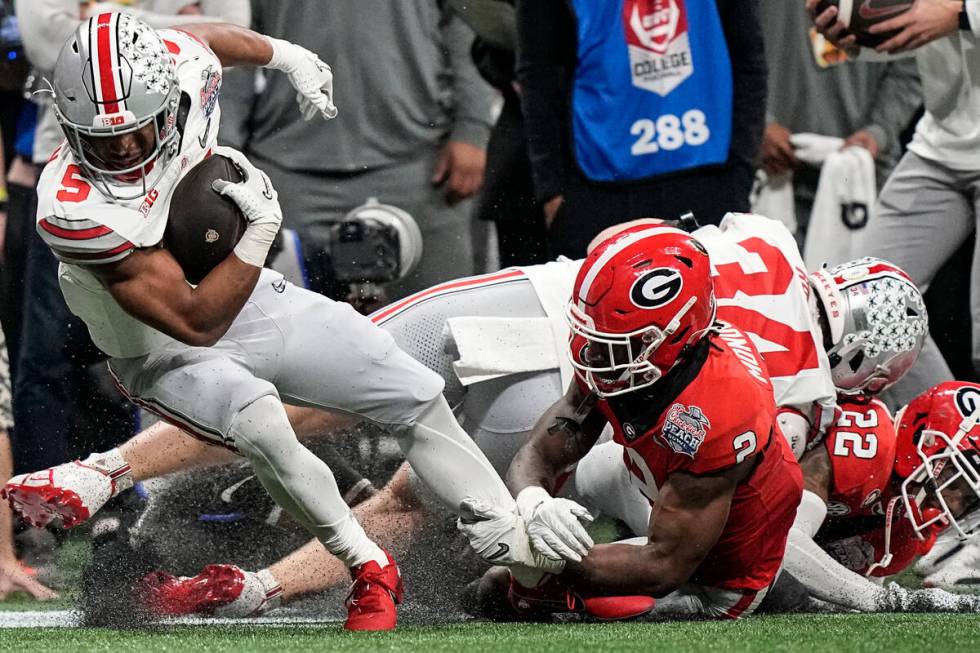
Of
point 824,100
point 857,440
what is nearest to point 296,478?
point 857,440

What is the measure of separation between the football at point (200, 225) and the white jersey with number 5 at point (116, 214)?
0.09 feet

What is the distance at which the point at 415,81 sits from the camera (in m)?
5.03

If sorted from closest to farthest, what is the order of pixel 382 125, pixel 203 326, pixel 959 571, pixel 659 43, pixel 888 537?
1. pixel 203 326
2. pixel 888 537
3. pixel 959 571
4. pixel 659 43
5. pixel 382 125

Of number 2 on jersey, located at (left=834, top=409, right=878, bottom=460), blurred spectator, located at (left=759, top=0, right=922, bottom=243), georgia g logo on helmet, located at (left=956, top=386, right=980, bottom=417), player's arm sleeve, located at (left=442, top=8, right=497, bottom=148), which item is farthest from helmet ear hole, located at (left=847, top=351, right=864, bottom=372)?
player's arm sleeve, located at (left=442, top=8, right=497, bottom=148)

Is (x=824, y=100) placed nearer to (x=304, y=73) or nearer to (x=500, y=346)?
(x=500, y=346)

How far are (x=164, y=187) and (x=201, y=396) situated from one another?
476 millimetres

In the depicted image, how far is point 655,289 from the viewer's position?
9.65 feet

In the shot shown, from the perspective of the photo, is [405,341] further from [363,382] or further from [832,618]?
[832,618]

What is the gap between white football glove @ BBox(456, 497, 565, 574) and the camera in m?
→ 3.11

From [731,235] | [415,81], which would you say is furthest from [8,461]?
[731,235]

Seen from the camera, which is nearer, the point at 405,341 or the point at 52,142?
the point at 405,341

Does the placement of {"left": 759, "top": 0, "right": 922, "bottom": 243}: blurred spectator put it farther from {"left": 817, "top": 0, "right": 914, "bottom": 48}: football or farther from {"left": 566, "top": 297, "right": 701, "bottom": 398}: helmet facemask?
{"left": 566, "top": 297, "right": 701, "bottom": 398}: helmet facemask

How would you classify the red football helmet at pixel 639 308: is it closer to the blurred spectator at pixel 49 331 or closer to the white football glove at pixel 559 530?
the white football glove at pixel 559 530

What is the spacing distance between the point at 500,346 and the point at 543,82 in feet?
4.06
